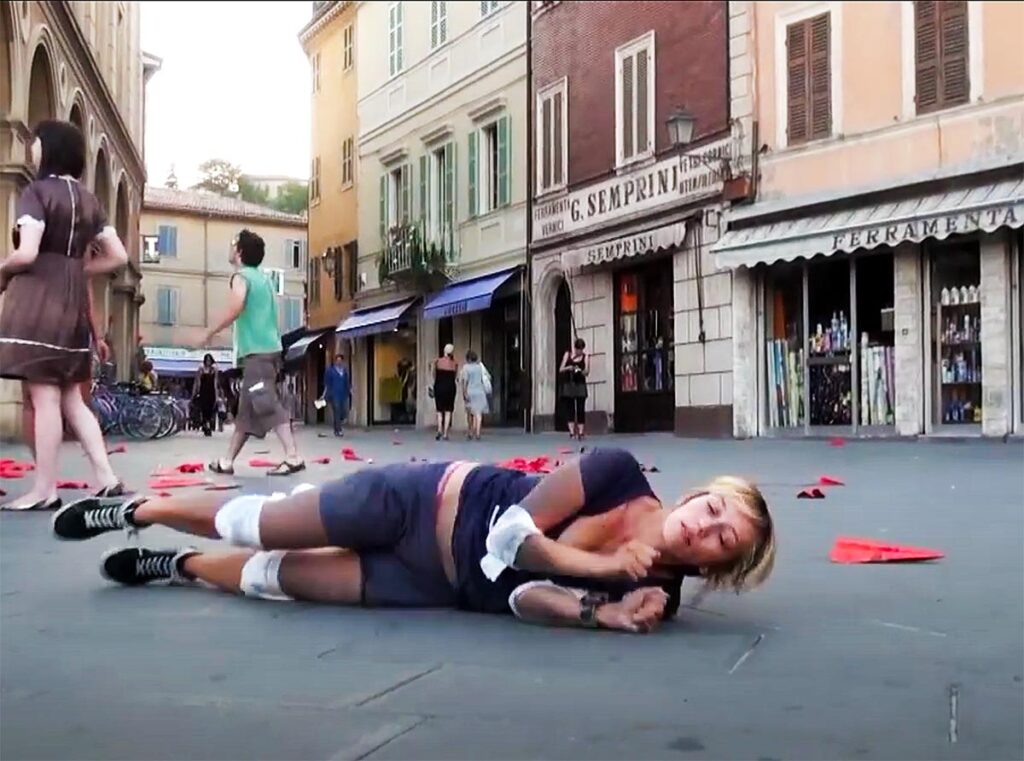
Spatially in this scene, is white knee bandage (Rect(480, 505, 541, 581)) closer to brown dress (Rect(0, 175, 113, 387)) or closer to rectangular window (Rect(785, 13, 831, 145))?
brown dress (Rect(0, 175, 113, 387))

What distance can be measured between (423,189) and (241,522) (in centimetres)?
2809

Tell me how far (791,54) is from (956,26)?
9.61 ft

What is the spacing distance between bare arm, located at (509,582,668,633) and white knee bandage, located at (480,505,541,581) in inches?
5.0

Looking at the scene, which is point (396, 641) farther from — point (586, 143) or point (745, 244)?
point (586, 143)

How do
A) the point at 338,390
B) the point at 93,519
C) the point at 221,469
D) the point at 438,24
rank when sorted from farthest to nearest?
the point at 438,24, the point at 338,390, the point at 221,469, the point at 93,519

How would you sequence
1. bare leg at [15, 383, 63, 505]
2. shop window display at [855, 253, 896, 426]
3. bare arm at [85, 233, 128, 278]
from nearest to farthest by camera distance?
bare leg at [15, 383, 63, 505]
bare arm at [85, 233, 128, 278]
shop window display at [855, 253, 896, 426]

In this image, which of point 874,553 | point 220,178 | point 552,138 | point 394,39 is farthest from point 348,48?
point 874,553

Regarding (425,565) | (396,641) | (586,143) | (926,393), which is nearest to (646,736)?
(396,641)

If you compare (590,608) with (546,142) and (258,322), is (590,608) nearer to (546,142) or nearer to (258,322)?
(258,322)

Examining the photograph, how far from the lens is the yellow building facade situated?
17.1m

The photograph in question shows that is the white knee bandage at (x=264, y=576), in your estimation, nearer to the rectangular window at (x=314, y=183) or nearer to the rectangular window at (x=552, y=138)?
the rectangular window at (x=552, y=138)

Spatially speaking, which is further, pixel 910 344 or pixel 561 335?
pixel 561 335

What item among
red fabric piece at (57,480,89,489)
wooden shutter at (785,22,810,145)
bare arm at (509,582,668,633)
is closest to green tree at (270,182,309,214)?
wooden shutter at (785,22,810,145)

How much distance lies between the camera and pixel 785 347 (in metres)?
19.5
